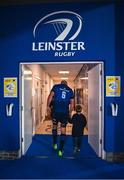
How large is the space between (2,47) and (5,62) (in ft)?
1.00

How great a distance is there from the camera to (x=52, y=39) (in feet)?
18.6

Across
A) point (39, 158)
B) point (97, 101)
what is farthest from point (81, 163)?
point (97, 101)

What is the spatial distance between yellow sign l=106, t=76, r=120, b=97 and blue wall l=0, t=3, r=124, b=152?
0.28ft

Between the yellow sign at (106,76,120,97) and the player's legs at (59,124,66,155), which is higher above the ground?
the yellow sign at (106,76,120,97)

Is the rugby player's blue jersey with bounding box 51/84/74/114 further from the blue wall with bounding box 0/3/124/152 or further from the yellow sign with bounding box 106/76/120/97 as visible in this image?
the yellow sign with bounding box 106/76/120/97

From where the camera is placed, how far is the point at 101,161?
18.1 ft

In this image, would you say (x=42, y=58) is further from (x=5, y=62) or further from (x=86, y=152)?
(x=86, y=152)

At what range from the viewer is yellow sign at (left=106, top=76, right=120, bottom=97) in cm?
561

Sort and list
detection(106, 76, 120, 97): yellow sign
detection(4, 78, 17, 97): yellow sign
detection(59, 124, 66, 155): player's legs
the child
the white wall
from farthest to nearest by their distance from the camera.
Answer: the white wall
the child
detection(59, 124, 66, 155): player's legs
detection(4, 78, 17, 97): yellow sign
detection(106, 76, 120, 97): yellow sign

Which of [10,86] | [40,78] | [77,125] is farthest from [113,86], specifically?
[40,78]

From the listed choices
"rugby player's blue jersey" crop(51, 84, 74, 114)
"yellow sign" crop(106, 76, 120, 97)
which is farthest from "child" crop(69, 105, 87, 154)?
"yellow sign" crop(106, 76, 120, 97)

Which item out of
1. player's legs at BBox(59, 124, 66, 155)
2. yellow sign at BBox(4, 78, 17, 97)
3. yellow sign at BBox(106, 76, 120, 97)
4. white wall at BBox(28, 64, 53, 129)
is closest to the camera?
yellow sign at BBox(106, 76, 120, 97)

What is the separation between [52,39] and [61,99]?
134 centimetres

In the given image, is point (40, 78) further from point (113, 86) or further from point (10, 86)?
point (113, 86)
